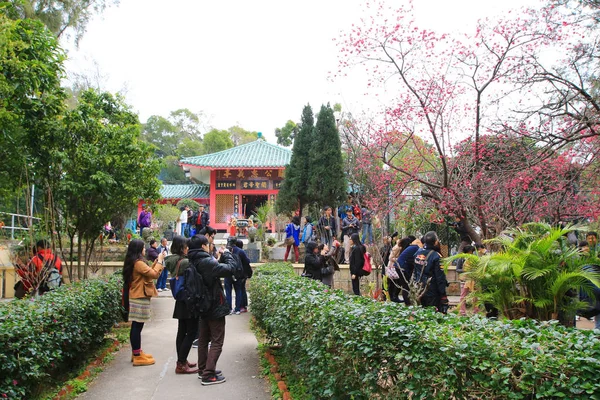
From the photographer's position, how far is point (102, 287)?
7031mm

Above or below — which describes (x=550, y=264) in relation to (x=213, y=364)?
above

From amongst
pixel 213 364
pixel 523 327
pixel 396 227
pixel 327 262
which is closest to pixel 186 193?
pixel 396 227

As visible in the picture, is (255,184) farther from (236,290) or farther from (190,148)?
(236,290)

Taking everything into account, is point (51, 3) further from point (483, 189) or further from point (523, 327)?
point (523, 327)

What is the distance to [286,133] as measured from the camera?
1491 inches

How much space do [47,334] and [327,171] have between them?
43.1 ft

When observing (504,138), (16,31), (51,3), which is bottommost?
(504,138)

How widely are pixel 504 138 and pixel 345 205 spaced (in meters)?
9.24

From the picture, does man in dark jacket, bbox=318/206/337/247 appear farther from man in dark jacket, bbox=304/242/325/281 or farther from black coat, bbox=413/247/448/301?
black coat, bbox=413/247/448/301

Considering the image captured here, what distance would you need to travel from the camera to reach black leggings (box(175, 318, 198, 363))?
5680 mm

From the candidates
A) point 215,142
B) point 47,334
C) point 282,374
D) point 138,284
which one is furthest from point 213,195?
point 47,334

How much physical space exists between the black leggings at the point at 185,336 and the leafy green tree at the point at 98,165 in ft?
12.4

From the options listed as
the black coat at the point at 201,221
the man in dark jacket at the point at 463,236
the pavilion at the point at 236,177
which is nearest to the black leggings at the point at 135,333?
the man in dark jacket at the point at 463,236

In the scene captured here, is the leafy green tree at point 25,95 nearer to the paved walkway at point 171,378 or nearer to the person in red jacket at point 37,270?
the person in red jacket at point 37,270
